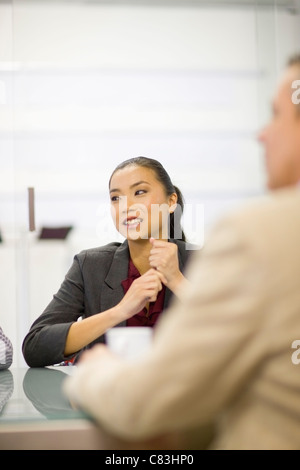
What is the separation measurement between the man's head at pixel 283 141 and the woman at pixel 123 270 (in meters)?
0.91

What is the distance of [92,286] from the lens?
1.74m

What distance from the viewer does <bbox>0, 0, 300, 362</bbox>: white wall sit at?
3045 mm

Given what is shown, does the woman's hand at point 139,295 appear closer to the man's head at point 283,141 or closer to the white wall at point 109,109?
the man's head at point 283,141

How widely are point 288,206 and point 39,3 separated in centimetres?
275

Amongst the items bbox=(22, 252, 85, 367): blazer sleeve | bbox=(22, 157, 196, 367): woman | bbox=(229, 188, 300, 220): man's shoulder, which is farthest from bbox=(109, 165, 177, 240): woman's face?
bbox=(229, 188, 300, 220): man's shoulder

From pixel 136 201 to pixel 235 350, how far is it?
1.21 metres

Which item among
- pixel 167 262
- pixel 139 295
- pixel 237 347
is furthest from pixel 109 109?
pixel 237 347

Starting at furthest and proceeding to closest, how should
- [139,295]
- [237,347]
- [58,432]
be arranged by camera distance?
[139,295] → [58,432] → [237,347]

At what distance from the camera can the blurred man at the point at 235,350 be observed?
53 centimetres

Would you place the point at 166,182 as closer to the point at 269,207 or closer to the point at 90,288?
the point at 90,288

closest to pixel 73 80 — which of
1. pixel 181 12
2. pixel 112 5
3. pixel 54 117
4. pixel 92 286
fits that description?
pixel 54 117

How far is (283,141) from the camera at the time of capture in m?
0.61

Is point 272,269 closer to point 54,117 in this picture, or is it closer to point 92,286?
point 92,286

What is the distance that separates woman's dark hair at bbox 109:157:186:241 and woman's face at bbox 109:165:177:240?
0.5 inches
